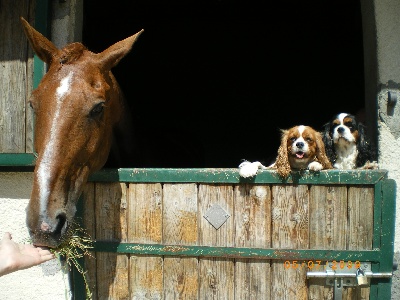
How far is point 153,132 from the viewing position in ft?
16.0

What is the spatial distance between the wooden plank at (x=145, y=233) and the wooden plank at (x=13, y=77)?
994 millimetres

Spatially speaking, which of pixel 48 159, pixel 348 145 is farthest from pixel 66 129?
pixel 348 145

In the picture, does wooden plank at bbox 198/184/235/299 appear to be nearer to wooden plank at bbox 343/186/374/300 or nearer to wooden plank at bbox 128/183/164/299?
wooden plank at bbox 128/183/164/299

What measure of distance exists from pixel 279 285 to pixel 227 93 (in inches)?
191

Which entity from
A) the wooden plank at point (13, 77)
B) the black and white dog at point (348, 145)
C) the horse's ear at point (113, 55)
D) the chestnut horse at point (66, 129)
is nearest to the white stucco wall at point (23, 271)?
the wooden plank at point (13, 77)

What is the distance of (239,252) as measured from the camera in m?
2.67

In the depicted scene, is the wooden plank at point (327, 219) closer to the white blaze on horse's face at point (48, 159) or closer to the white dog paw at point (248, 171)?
the white dog paw at point (248, 171)

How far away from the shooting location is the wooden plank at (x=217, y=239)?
2691 mm

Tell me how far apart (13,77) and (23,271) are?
137cm

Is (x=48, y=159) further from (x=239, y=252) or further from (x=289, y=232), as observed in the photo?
(x=289, y=232)

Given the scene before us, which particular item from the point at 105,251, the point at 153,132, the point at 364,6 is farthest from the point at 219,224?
the point at 153,132

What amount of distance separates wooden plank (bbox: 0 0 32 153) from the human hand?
3.42 ft

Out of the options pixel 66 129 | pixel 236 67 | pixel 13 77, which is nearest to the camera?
pixel 66 129
